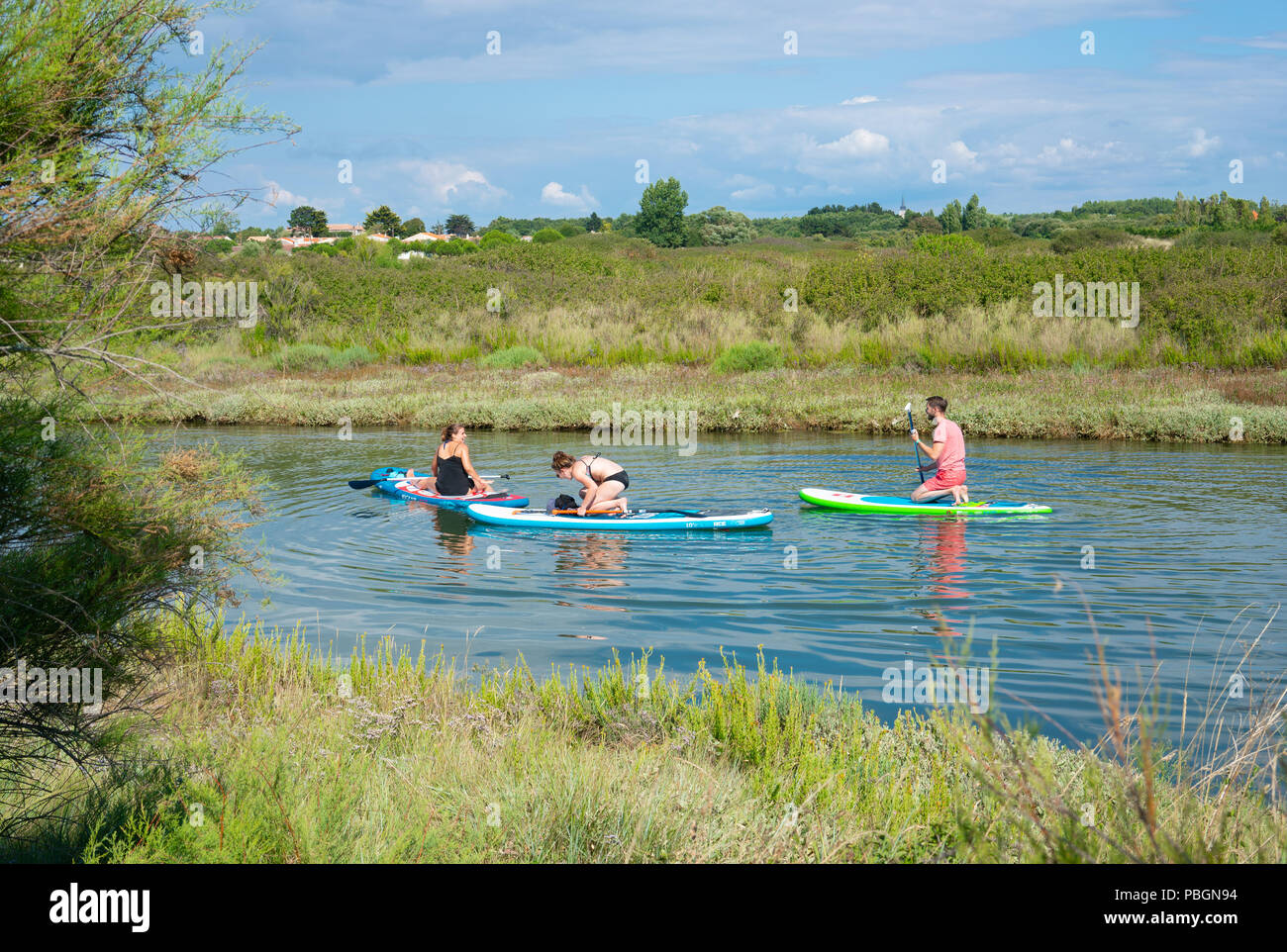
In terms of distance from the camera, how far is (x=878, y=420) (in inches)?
849

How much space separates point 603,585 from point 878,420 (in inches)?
481

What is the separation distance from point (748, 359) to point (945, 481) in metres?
14.3

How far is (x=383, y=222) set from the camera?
3504 inches

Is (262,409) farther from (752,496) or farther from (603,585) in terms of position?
(603,585)

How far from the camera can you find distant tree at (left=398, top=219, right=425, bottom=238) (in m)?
91.4

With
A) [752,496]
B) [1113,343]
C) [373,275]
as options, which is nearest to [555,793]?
[752,496]

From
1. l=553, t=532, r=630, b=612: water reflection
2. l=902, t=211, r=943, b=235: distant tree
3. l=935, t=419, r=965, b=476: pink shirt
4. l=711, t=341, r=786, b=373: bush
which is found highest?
l=902, t=211, r=943, b=235: distant tree

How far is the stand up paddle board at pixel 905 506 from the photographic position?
43.1 feet

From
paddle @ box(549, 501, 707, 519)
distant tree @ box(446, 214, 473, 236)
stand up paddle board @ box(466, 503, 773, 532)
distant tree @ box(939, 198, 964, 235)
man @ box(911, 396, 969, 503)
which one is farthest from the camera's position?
distant tree @ box(446, 214, 473, 236)

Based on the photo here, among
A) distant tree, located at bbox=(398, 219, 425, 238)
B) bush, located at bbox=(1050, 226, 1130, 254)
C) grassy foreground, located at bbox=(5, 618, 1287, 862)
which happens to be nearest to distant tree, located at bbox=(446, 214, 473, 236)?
distant tree, located at bbox=(398, 219, 425, 238)

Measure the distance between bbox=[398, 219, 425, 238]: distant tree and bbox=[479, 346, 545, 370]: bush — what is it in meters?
64.0

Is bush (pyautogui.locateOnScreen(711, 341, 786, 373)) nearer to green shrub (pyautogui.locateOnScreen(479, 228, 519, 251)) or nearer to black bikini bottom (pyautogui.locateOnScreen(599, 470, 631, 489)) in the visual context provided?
black bikini bottom (pyautogui.locateOnScreen(599, 470, 631, 489))

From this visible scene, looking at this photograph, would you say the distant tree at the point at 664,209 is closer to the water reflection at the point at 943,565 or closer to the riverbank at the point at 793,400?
the riverbank at the point at 793,400

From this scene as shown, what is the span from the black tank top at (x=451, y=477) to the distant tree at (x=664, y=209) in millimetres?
67031
